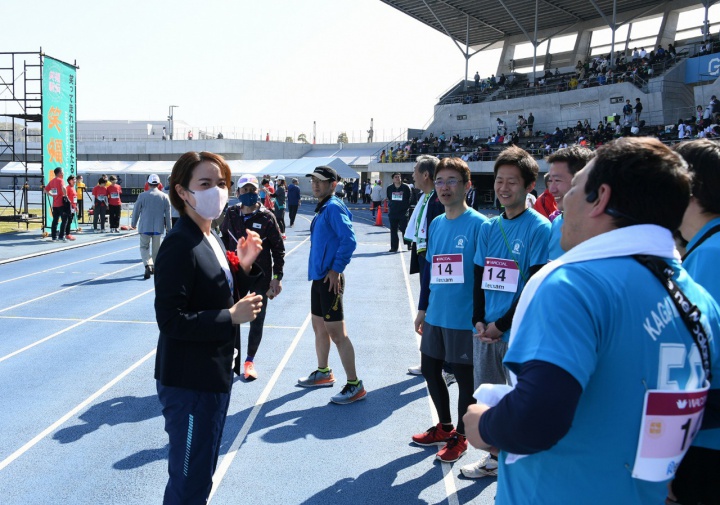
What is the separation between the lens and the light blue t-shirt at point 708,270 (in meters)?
1.98

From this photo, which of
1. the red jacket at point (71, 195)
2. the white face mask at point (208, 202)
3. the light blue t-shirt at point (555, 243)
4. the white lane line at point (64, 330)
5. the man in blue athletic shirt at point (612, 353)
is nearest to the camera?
the man in blue athletic shirt at point (612, 353)

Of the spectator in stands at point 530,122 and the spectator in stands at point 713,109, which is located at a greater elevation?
the spectator in stands at point 530,122

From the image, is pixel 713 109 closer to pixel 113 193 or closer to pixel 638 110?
pixel 638 110

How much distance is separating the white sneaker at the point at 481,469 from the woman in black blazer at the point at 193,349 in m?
1.91

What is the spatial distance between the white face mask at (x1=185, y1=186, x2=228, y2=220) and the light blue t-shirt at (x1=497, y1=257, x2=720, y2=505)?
179 cm

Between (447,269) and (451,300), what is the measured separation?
0.22m

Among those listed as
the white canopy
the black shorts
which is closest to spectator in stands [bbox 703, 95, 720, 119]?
the white canopy

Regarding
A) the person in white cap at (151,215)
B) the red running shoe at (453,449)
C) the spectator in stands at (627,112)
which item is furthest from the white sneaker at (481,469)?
the spectator in stands at (627,112)

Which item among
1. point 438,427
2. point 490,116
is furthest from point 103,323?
point 490,116

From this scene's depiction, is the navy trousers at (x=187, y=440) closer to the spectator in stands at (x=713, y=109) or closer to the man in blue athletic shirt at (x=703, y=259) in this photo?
the man in blue athletic shirt at (x=703, y=259)

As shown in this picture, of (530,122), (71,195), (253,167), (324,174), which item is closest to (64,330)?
(324,174)

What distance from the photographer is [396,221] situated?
51.5ft

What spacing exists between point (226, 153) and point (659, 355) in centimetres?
6538

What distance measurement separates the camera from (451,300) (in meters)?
4.05
